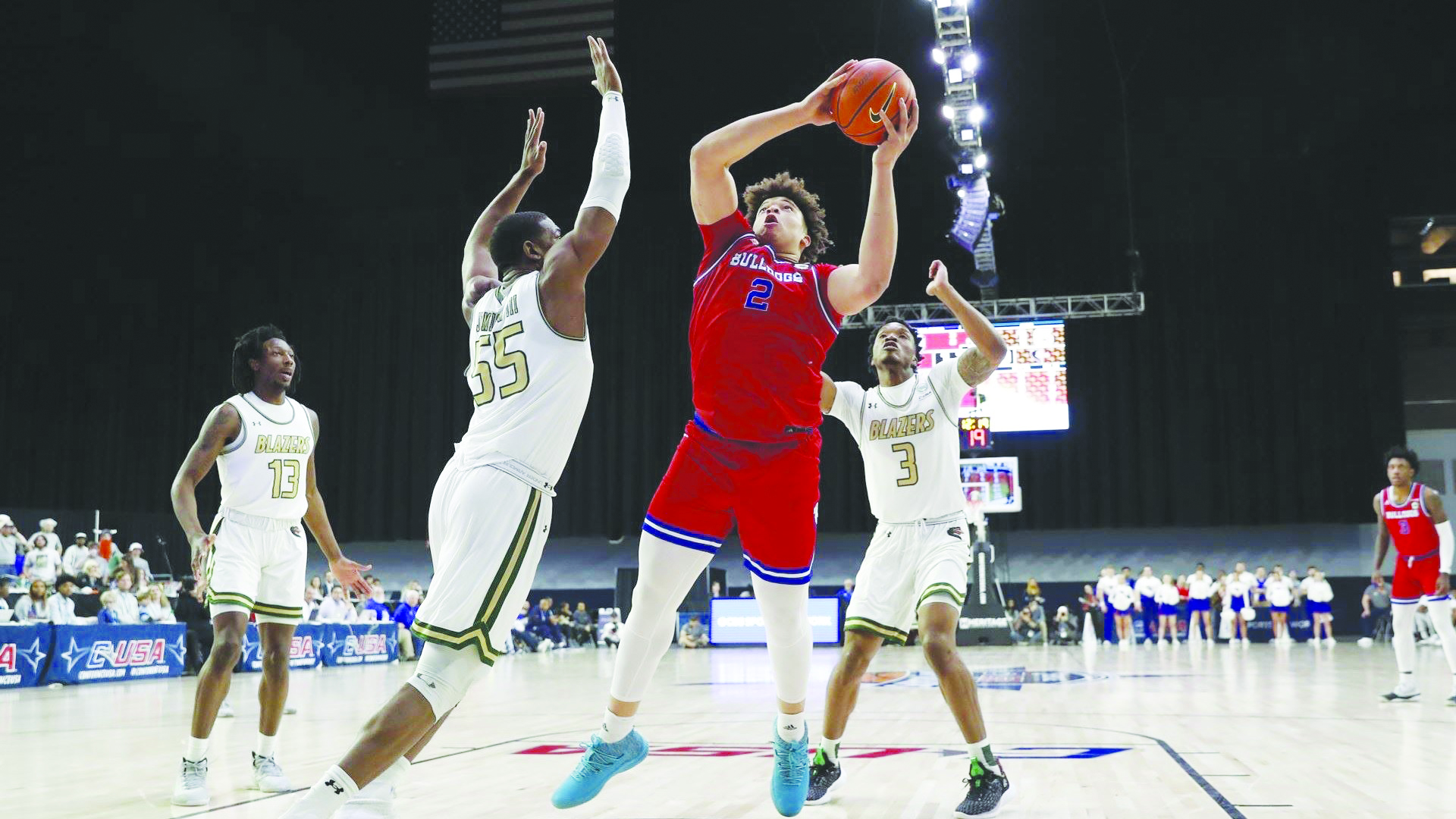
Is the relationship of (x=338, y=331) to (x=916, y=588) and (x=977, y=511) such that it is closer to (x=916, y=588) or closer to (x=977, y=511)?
(x=977, y=511)

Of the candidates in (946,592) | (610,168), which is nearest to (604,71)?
(610,168)

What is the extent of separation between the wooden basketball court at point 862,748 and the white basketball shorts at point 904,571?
2.37 ft

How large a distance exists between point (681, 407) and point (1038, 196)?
30.5ft

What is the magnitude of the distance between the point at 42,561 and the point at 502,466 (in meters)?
14.6

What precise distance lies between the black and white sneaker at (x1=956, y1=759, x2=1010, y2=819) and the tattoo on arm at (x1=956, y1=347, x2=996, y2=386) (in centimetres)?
159

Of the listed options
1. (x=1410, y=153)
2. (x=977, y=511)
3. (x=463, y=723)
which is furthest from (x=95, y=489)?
(x=1410, y=153)

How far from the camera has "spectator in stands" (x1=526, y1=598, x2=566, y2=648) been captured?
2345cm

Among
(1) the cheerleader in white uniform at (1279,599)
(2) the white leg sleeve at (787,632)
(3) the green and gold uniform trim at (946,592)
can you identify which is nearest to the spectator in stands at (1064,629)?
(1) the cheerleader in white uniform at (1279,599)

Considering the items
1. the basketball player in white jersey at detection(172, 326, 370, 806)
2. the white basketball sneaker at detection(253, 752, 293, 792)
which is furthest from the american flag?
the white basketball sneaker at detection(253, 752, 293, 792)

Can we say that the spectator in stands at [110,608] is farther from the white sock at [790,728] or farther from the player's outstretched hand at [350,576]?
the white sock at [790,728]

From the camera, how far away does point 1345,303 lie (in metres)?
24.3

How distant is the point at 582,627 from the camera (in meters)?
24.8

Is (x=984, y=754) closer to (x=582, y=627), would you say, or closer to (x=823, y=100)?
(x=823, y=100)

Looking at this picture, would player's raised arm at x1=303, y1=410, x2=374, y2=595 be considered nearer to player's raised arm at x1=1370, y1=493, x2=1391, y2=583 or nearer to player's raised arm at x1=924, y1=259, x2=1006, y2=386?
player's raised arm at x1=924, y1=259, x2=1006, y2=386
